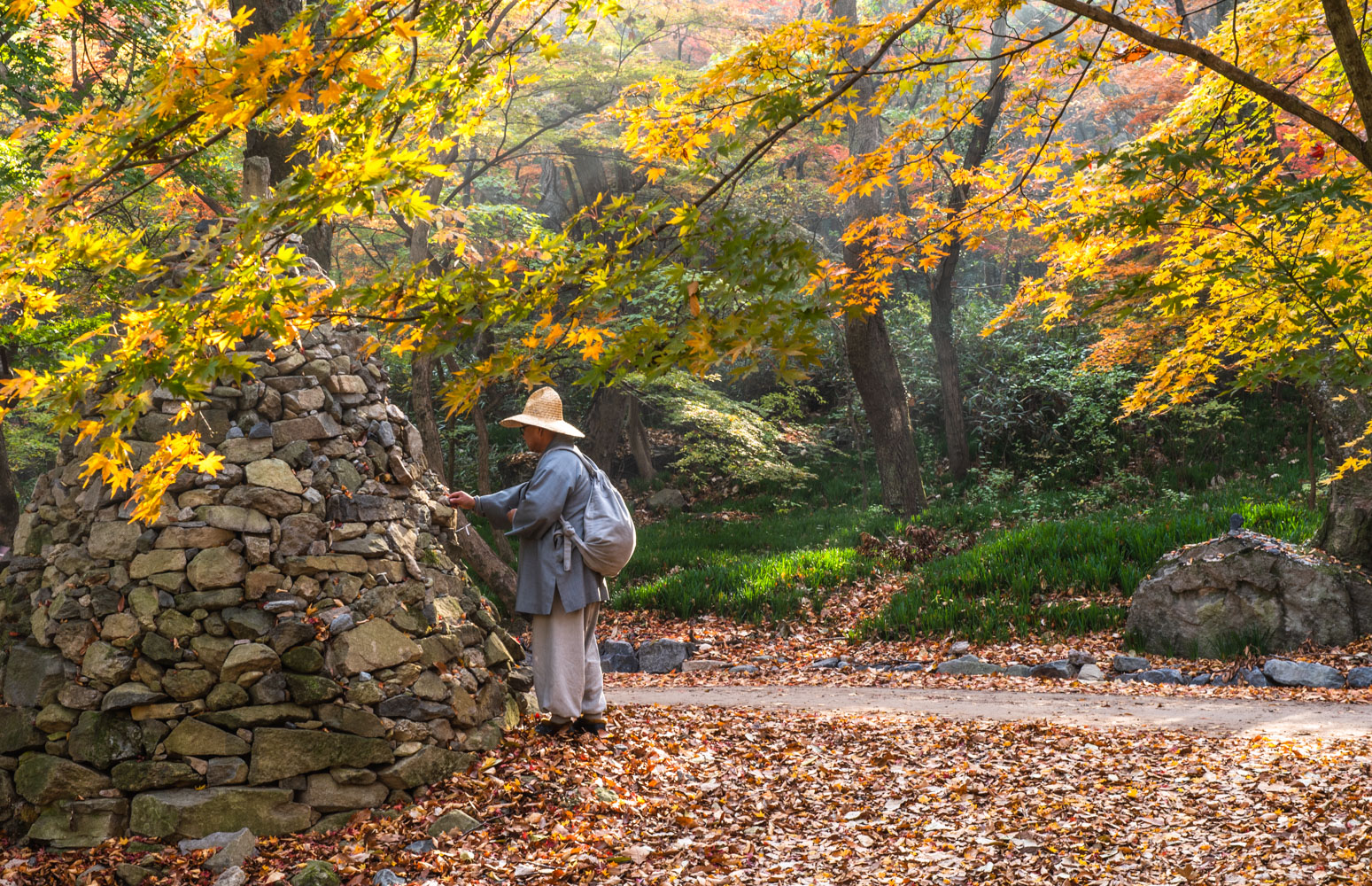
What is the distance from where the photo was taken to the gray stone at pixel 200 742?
3812mm

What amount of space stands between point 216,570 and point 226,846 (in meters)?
1.15

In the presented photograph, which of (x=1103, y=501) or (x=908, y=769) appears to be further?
(x=1103, y=501)

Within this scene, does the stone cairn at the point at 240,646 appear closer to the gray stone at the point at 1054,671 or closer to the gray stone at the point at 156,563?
the gray stone at the point at 156,563

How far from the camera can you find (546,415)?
459 centimetres

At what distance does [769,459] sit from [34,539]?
28.4 ft

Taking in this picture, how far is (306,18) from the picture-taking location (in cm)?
274

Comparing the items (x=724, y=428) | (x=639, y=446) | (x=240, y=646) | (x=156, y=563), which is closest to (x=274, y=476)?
(x=156, y=563)

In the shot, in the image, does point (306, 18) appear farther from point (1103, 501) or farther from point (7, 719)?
point (1103, 501)

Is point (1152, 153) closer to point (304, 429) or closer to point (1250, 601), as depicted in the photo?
point (304, 429)

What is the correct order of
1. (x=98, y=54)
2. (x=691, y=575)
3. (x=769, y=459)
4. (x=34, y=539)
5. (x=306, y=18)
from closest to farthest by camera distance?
(x=306, y=18) → (x=34, y=539) → (x=691, y=575) → (x=98, y=54) → (x=769, y=459)

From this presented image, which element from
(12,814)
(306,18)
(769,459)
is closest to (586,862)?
(12,814)

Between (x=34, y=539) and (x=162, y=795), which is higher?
(x=34, y=539)

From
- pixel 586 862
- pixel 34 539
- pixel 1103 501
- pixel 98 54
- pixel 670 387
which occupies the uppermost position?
pixel 98 54

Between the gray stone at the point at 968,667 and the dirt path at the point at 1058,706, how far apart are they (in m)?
0.87
